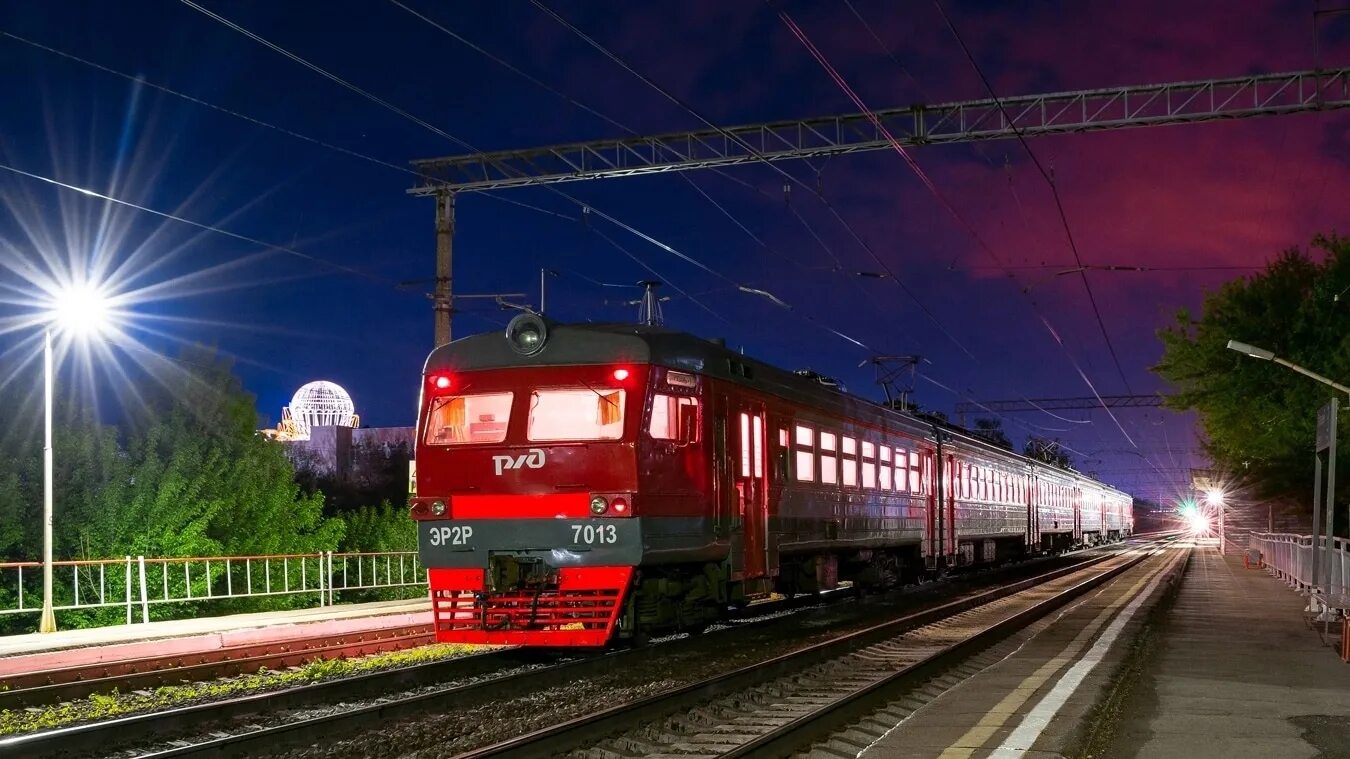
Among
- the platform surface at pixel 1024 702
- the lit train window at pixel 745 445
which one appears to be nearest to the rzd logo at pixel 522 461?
the lit train window at pixel 745 445

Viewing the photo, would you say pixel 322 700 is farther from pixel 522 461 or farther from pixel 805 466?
pixel 805 466

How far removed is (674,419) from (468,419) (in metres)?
2.17

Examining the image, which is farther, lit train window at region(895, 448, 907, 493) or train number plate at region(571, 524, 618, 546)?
lit train window at region(895, 448, 907, 493)

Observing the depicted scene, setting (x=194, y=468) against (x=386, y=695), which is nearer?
(x=386, y=695)

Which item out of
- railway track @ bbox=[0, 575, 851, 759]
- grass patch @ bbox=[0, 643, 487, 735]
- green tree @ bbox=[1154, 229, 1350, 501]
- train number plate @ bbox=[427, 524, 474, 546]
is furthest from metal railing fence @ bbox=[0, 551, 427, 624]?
green tree @ bbox=[1154, 229, 1350, 501]

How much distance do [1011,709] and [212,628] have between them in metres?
11.1

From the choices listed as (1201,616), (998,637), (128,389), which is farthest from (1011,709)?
(128,389)

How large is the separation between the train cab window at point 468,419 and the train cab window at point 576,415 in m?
0.35

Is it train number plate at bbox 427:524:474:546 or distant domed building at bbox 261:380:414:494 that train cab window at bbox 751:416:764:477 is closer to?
train number plate at bbox 427:524:474:546

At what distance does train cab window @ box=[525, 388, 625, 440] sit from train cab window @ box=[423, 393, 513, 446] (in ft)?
1.14

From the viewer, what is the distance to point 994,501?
103ft

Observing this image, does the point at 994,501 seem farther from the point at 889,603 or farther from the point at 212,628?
the point at 212,628

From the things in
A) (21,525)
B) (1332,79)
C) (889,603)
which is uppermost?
(1332,79)

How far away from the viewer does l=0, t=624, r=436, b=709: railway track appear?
11.3 metres
